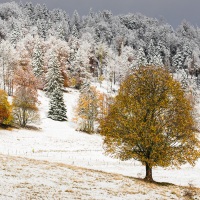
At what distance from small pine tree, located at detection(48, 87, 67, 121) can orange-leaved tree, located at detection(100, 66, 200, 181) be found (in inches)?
1927

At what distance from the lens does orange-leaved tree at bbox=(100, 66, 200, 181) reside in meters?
25.2

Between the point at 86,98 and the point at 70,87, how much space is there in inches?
1281

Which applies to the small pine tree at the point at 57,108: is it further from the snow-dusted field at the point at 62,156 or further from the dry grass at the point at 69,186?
the dry grass at the point at 69,186

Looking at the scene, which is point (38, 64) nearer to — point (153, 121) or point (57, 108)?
point (57, 108)

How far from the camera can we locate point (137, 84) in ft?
87.6

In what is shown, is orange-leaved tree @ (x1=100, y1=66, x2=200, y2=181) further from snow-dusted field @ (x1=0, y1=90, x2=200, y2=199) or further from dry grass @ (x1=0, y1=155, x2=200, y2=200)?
snow-dusted field @ (x1=0, y1=90, x2=200, y2=199)

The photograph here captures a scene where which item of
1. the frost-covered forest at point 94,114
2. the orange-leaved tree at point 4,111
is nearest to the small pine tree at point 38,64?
the frost-covered forest at point 94,114

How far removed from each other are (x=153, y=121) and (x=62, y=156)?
23.6m

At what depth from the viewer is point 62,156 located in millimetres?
45812

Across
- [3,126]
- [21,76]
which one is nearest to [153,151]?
[3,126]

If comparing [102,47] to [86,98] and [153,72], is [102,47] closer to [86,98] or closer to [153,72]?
[86,98]

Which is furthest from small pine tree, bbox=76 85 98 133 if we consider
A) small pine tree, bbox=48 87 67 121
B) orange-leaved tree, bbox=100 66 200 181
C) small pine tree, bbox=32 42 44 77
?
orange-leaved tree, bbox=100 66 200 181

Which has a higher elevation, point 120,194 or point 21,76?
point 21,76

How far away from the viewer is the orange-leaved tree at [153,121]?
2517 centimetres
